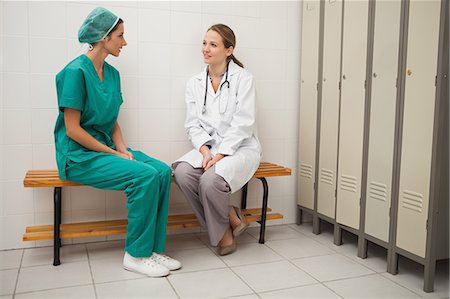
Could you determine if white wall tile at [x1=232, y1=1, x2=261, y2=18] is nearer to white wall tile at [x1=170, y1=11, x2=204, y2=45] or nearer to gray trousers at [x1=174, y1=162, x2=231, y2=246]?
white wall tile at [x1=170, y1=11, x2=204, y2=45]

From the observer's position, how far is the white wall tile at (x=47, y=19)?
242cm

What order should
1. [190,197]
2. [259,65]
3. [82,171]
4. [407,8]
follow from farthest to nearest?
[259,65], [190,197], [82,171], [407,8]

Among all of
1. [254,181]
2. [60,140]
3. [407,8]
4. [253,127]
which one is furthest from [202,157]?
[407,8]

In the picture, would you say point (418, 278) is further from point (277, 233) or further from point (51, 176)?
point (51, 176)

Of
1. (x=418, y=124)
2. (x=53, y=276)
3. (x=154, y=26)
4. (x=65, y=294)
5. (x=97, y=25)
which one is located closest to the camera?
(x=65, y=294)

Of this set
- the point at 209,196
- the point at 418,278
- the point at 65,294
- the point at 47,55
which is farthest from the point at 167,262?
the point at 47,55

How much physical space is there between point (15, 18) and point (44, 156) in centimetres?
82

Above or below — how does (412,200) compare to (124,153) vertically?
below

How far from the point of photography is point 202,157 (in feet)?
8.41

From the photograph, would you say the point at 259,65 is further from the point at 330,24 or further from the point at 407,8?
the point at 407,8

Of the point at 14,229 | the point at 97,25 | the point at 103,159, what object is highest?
the point at 97,25

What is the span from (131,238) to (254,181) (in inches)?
45.6

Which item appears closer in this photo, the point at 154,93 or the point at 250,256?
the point at 250,256

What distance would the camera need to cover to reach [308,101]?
296 cm
